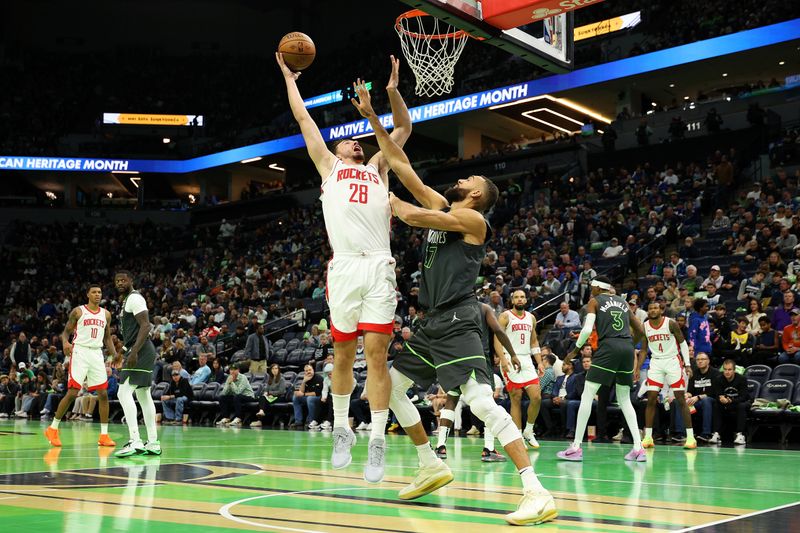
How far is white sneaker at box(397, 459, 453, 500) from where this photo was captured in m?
5.81

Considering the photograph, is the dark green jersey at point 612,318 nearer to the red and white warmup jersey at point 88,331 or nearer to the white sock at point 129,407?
the white sock at point 129,407

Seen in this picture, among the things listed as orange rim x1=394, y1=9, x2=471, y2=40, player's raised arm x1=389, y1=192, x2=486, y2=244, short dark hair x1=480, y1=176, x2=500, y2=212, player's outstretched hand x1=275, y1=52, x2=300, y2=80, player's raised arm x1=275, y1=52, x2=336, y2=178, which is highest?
orange rim x1=394, y1=9, x2=471, y2=40

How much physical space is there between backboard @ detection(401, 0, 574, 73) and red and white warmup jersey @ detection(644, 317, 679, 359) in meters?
3.73

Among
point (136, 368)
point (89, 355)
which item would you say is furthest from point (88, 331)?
point (136, 368)

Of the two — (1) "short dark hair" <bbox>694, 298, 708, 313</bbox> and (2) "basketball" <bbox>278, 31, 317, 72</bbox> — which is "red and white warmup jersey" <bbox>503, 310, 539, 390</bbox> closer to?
(1) "short dark hair" <bbox>694, 298, 708, 313</bbox>

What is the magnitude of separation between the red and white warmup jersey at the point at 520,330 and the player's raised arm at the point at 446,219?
5.66m

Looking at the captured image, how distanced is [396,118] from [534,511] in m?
2.98

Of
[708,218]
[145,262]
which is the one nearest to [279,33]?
[145,262]

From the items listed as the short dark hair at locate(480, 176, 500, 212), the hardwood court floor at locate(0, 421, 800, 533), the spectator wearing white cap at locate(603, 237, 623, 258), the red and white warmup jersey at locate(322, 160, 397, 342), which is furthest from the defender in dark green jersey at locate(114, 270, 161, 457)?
the spectator wearing white cap at locate(603, 237, 623, 258)

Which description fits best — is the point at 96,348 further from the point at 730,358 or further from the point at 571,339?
the point at 730,358

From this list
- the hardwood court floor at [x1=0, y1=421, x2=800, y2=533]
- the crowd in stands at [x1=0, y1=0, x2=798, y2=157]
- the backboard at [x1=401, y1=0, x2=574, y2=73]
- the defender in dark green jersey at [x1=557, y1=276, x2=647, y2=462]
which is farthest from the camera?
the crowd in stands at [x1=0, y1=0, x2=798, y2=157]

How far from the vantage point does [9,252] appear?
3900 centimetres

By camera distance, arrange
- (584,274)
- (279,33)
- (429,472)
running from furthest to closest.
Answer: (279,33)
(584,274)
(429,472)

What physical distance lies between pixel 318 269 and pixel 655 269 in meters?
11.8
